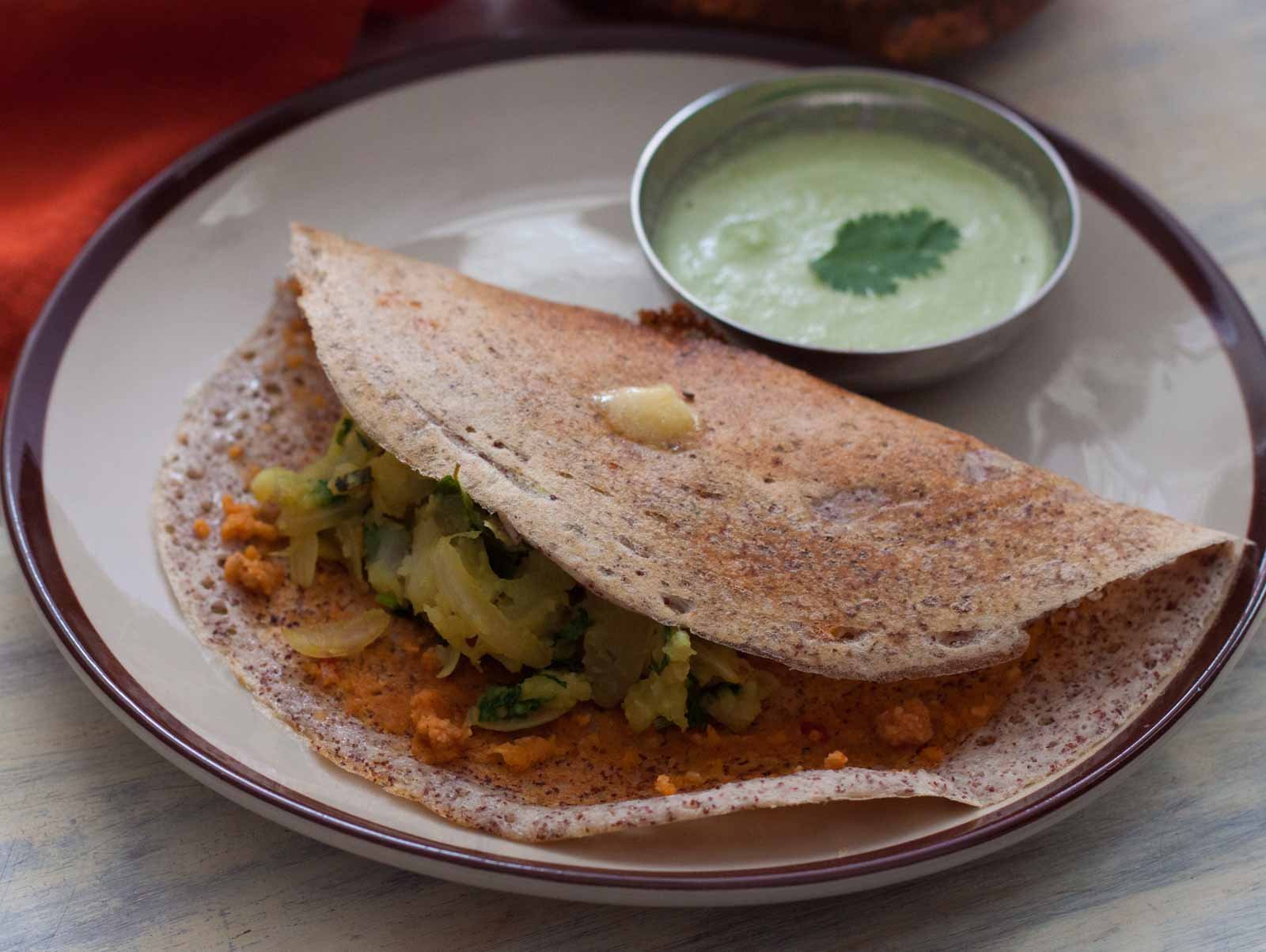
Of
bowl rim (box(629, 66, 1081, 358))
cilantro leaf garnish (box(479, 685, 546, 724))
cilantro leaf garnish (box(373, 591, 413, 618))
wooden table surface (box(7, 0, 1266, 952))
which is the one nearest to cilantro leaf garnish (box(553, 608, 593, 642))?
cilantro leaf garnish (box(479, 685, 546, 724))

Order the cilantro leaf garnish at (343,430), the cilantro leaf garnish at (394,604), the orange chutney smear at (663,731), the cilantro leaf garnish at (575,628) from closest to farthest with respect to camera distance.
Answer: the orange chutney smear at (663,731) < the cilantro leaf garnish at (575,628) < the cilantro leaf garnish at (394,604) < the cilantro leaf garnish at (343,430)

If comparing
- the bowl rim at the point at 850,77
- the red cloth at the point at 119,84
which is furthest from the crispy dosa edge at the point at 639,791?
the red cloth at the point at 119,84

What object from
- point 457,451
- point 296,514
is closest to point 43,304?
point 296,514

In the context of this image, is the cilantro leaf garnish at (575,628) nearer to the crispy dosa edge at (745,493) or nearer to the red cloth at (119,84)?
the crispy dosa edge at (745,493)

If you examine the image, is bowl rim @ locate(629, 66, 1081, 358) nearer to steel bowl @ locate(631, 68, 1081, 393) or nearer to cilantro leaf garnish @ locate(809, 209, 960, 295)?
steel bowl @ locate(631, 68, 1081, 393)

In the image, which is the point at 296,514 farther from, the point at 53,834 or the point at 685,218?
the point at 685,218

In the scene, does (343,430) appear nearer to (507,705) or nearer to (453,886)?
(507,705)
